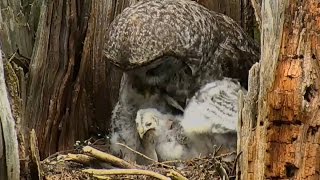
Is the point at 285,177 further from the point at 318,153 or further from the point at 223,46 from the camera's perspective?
the point at 223,46

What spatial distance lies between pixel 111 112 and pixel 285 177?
2.99 feet

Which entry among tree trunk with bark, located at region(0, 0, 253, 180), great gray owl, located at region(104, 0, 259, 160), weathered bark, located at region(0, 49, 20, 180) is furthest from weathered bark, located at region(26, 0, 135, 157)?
weathered bark, located at region(0, 49, 20, 180)

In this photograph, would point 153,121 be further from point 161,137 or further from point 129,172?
point 129,172

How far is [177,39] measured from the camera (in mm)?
1962

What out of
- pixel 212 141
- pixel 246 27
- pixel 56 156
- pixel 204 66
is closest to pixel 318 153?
pixel 212 141

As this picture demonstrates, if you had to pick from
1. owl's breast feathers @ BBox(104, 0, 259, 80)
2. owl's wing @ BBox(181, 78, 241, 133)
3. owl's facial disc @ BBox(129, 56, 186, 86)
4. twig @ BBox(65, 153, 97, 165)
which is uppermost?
owl's breast feathers @ BBox(104, 0, 259, 80)

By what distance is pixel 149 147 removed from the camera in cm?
207

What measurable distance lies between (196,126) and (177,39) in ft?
0.74

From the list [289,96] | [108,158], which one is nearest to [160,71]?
[108,158]

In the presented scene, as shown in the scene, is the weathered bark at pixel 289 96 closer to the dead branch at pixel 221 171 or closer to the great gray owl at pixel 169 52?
the dead branch at pixel 221 171

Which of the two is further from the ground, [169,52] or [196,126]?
[169,52]

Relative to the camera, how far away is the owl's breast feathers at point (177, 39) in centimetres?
193

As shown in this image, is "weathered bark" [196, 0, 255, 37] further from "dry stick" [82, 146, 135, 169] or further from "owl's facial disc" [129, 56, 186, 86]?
"dry stick" [82, 146, 135, 169]

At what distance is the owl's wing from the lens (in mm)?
1946
